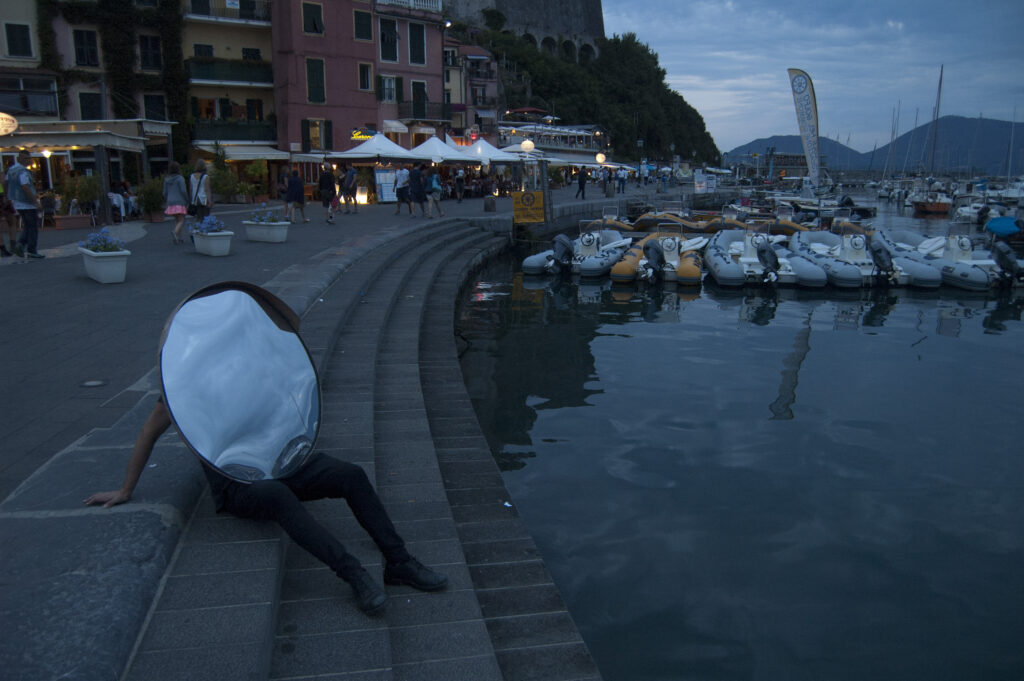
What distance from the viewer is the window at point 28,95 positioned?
1045 inches

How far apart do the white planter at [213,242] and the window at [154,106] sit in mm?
22253

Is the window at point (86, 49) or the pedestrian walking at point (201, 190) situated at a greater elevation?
the window at point (86, 49)

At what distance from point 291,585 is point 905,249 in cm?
2137

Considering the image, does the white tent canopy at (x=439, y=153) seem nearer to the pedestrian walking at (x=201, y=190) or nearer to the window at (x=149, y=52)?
the pedestrian walking at (x=201, y=190)

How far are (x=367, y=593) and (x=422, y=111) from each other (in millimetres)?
35243

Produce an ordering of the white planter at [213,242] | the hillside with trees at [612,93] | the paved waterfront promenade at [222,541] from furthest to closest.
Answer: the hillside with trees at [612,93]
the white planter at [213,242]
the paved waterfront promenade at [222,541]

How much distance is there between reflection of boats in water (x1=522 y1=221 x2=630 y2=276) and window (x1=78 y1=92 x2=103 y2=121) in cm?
2080

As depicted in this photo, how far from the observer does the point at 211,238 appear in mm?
11500

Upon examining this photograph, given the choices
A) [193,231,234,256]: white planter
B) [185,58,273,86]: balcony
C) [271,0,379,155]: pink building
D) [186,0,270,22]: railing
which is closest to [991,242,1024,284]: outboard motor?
[193,231,234,256]: white planter

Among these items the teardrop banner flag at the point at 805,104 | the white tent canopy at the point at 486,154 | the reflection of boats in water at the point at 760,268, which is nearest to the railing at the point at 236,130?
the white tent canopy at the point at 486,154

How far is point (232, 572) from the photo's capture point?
2902mm

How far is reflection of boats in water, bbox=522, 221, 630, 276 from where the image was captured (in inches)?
729

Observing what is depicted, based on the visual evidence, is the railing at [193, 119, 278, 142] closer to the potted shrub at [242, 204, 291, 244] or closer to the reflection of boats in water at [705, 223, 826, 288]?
the potted shrub at [242, 204, 291, 244]

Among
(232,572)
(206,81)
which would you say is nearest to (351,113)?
(206,81)
